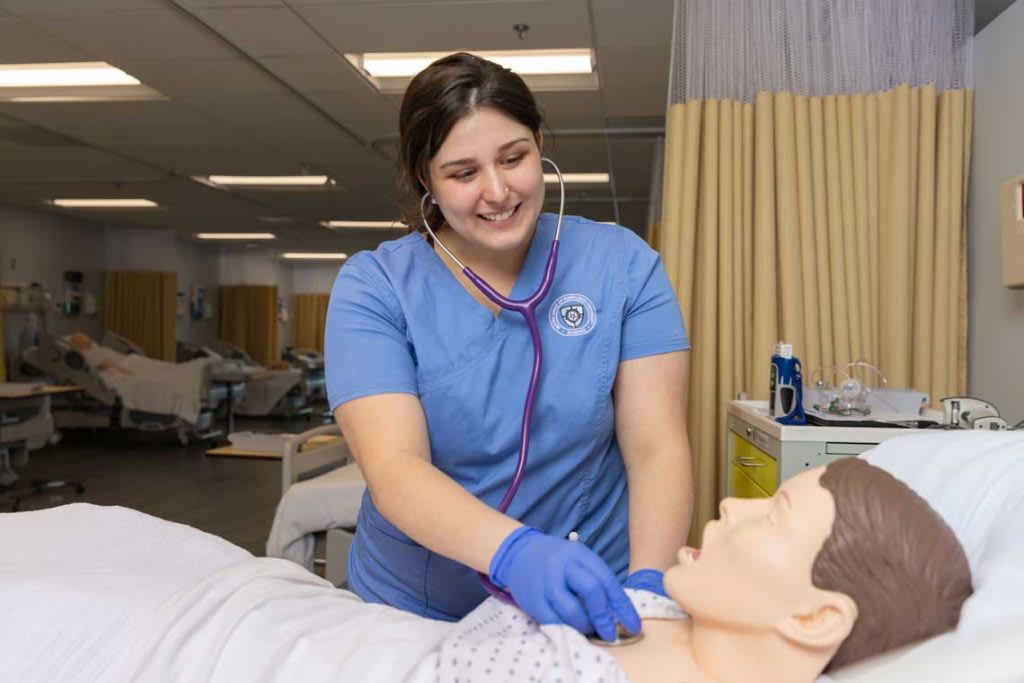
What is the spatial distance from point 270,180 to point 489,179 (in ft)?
20.3

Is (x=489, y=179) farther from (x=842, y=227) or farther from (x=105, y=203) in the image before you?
(x=105, y=203)

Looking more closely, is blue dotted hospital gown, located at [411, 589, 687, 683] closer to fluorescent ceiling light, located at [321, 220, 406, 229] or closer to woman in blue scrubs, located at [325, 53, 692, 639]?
woman in blue scrubs, located at [325, 53, 692, 639]

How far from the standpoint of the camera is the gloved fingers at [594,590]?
0.82 m

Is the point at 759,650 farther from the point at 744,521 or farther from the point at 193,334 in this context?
the point at 193,334

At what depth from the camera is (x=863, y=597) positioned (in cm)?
A: 75

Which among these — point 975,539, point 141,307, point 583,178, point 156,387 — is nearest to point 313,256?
point 141,307

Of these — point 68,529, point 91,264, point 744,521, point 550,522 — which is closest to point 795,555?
point 744,521

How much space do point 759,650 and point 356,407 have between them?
53 cm

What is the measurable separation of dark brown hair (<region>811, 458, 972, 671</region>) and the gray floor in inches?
143

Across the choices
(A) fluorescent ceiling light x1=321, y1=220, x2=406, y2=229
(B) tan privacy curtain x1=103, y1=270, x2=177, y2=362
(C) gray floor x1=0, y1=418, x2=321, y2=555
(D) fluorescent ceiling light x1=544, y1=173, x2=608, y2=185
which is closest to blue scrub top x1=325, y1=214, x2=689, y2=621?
(C) gray floor x1=0, y1=418, x2=321, y2=555

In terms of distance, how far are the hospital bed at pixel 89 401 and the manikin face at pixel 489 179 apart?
6.88 meters

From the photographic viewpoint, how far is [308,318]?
14.4 m

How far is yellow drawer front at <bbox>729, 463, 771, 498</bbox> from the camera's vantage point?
2.12 m

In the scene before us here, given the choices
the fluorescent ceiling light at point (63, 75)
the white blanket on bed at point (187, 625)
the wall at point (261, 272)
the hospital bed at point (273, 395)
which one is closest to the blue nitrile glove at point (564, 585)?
the white blanket on bed at point (187, 625)
